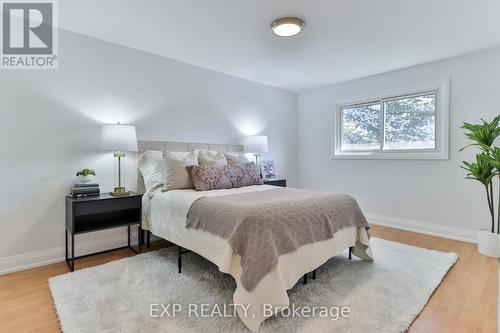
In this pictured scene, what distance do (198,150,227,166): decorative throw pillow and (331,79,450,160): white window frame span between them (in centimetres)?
249

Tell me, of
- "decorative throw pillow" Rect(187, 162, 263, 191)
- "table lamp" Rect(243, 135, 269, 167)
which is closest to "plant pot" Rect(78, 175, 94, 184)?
"decorative throw pillow" Rect(187, 162, 263, 191)

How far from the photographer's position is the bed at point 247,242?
165 cm

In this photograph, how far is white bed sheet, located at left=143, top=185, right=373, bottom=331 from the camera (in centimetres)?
164

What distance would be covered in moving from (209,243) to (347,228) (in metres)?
1.31

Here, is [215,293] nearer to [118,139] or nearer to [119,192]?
[119,192]

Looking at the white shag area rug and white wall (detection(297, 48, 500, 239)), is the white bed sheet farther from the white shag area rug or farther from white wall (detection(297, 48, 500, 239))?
white wall (detection(297, 48, 500, 239))

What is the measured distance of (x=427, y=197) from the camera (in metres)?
3.76

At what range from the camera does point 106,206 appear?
2.76 metres

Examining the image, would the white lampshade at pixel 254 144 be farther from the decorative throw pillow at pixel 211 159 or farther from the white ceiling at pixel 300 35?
the white ceiling at pixel 300 35

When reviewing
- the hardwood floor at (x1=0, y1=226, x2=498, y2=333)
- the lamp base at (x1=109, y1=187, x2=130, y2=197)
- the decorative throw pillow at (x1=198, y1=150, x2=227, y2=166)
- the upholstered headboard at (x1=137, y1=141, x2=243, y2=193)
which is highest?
the upholstered headboard at (x1=137, y1=141, x2=243, y2=193)

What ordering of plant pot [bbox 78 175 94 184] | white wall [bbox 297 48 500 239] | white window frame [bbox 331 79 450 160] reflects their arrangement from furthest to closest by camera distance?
white window frame [bbox 331 79 450 160], white wall [bbox 297 48 500 239], plant pot [bbox 78 175 94 184]

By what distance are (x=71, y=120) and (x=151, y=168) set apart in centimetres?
97

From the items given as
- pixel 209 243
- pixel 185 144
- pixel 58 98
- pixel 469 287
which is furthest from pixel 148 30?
pixel 469 287

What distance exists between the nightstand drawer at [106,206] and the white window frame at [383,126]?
356 centimetres
